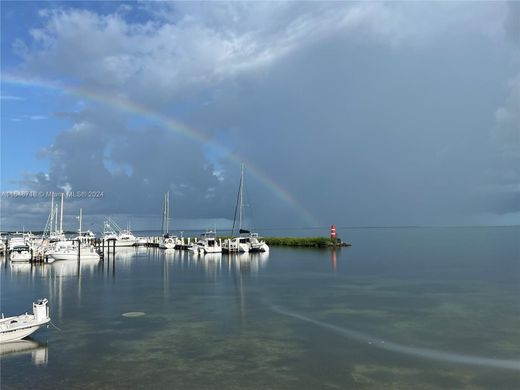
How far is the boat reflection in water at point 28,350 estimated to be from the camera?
2181 cm

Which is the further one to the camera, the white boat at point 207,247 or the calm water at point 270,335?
the white boat at point 207,247

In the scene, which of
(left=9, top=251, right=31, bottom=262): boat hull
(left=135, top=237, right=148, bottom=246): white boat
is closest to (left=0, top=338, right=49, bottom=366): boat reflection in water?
(left=9, top=251, right=31, bottom=262): boat hull

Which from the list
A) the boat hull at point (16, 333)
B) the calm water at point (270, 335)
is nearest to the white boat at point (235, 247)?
the calm water at point (270, 335)

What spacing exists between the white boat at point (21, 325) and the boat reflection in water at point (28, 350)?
0.36m

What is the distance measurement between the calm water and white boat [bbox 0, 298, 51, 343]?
102cm

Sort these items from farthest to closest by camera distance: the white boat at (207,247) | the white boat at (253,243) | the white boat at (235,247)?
the white boat at (253,243) → the white boat at (235,247) → the white boat at (207,247)

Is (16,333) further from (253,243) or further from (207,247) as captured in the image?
(253,243)

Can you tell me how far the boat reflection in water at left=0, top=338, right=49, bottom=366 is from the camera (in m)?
21.8

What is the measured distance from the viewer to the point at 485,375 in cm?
1931

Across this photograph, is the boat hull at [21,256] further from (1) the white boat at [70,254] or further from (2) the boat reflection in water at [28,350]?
(2) the boat reflection in water at [28,350]

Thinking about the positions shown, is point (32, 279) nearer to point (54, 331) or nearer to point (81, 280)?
point (81, 280)

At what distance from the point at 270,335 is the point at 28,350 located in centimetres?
1283

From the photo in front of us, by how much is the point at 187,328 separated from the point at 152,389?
10.5m

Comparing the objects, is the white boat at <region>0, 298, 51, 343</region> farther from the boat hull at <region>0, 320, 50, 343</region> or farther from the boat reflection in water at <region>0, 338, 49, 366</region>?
the boat reflection in water at <region>0, 338, 49, 366</region>
